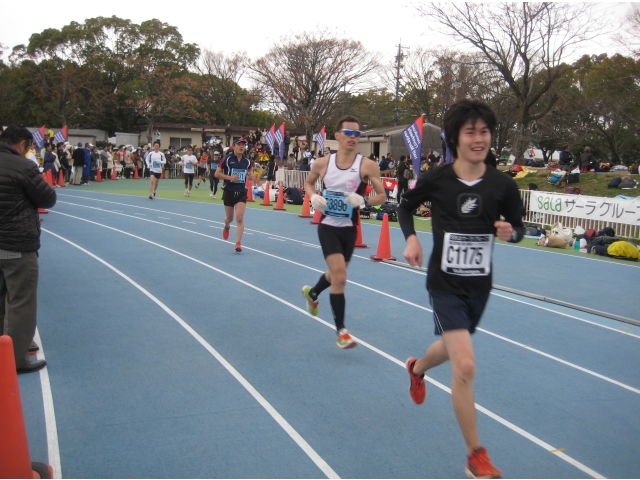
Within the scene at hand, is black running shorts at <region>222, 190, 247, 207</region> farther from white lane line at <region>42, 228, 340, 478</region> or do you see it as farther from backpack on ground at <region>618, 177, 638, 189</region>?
backpack on ground at <region>618, 177, 638, 189</region>

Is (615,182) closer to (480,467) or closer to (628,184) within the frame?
(628,184)

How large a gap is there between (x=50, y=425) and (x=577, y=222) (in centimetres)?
1505

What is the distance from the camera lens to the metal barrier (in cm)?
1514

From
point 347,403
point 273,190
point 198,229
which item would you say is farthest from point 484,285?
point 273,190

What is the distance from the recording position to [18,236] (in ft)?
16.9

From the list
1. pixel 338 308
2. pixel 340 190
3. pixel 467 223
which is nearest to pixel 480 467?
pixel 467 223

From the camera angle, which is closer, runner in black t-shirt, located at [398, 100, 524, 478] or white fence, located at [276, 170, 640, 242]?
runner in black t-shirt, located at [398, 100, 524, 478]

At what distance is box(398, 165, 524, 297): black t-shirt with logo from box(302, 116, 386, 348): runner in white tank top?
2.26 m

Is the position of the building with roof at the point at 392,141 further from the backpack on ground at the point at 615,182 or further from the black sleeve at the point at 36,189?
the black sleeve at the point at 36,189

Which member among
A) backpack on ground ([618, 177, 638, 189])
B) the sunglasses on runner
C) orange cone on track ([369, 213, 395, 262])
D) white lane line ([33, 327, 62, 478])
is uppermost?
the sunglasses on runner

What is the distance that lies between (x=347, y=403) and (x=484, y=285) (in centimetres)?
163

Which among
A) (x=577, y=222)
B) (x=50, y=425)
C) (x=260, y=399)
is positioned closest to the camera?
(x=50, y=425)

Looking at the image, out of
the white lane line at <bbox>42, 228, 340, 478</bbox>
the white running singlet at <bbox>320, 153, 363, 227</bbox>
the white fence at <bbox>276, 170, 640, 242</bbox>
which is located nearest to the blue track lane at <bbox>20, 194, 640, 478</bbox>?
the white lane line at <bbox>42, 228, 340, 478</bbox>

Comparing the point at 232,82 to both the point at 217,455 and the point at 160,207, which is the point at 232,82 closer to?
the point at 160,207
